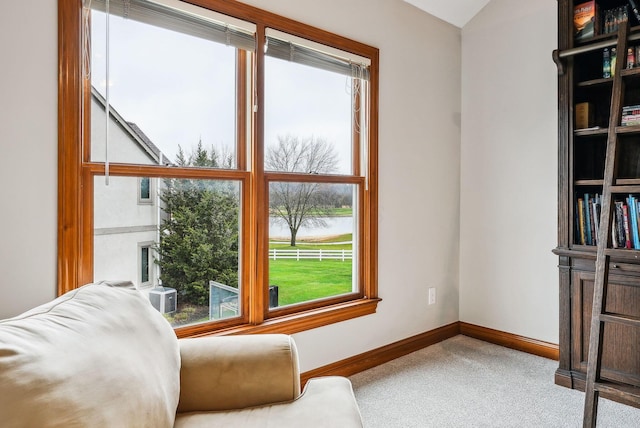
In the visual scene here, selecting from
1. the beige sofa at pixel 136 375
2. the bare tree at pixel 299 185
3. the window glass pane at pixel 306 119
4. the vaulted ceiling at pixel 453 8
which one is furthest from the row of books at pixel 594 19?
the beige sofa at pixel 136 375

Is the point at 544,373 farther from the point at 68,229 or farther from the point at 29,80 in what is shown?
the point at 29,80

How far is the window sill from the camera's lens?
6.74ft

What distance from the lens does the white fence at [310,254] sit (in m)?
2.33

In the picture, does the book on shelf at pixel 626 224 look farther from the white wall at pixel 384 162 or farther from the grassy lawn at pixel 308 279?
the grassy lawn at pixel 308 279

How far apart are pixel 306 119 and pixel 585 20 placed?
67.5 inches

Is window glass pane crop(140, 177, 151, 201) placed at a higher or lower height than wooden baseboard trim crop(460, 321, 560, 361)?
higher

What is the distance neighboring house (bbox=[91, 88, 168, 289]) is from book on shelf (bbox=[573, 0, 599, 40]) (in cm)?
244

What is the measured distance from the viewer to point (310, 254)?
2480 millimetres

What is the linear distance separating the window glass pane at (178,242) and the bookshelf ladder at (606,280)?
5.83ft

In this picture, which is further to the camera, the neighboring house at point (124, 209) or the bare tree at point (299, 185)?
the bare tree at point (299, 185)

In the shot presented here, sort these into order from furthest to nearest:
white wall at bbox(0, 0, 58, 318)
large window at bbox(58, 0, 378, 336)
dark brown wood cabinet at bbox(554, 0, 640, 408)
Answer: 1. dark brown wood cabinet at bbox(554, 0, 640, 408)
2. large window at bbox(58, 0, 378, 336)
3. white wall at bbox(0, 0, 58, 318)

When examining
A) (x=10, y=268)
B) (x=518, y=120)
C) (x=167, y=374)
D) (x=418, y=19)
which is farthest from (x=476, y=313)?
(x=10, y=268)

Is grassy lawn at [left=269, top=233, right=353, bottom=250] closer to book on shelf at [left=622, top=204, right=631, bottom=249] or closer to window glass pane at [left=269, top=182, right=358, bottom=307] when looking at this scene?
window glass pane at [left=269, top=182, right=358, bottom=307]

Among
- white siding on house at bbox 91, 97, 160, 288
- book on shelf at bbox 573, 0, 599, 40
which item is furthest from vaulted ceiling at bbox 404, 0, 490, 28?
white siding on house at bbox 91, 97, 160, 288
